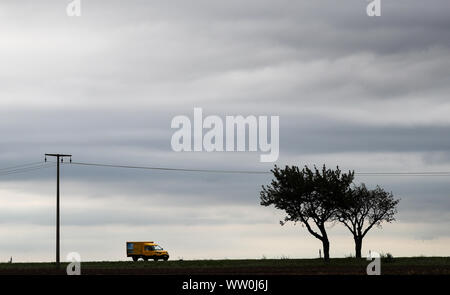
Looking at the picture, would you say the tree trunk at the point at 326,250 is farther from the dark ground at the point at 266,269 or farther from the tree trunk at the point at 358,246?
the tree trunk at the point at 358,246

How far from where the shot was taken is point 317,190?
9256 cm

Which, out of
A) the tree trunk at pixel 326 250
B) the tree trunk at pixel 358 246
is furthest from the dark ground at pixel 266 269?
the tree trunk at pixel 358 246

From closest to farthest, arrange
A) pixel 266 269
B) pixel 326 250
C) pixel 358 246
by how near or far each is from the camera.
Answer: pixel 266 269
pixel 326 250
pixel 358 246

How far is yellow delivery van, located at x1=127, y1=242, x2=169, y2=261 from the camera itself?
102m

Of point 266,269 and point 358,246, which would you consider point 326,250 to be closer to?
point 358,246

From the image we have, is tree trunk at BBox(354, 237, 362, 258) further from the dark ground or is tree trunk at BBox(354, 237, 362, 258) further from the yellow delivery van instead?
the yellow delivery van

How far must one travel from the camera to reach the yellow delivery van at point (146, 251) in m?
102

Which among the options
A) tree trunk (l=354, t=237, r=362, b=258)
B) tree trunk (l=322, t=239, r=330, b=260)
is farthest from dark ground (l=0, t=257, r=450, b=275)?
tree trunk (l=354, t=237, r=362, b=258)

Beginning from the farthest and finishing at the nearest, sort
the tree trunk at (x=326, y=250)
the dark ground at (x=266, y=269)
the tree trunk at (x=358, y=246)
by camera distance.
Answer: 1. the tree trunk at (x=358, y=246)
2. the tree trunk at (x=326, y=250)
3. the dark ground at (x=266, y=269)

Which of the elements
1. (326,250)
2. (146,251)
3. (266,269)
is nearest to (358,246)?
(326,250)

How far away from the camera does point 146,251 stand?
103 meters

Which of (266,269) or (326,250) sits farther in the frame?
(326,250)
